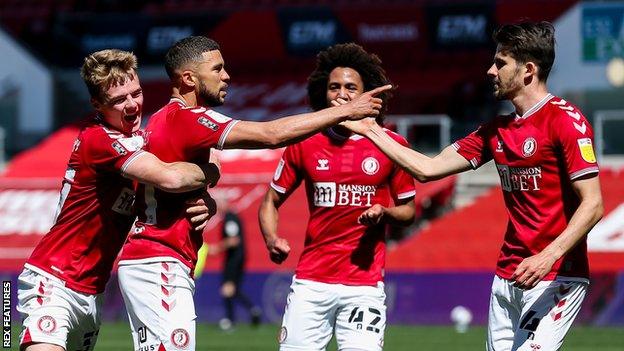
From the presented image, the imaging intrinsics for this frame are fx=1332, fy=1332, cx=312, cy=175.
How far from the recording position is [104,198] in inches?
315

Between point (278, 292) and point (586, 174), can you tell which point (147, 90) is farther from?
point (586, 174)

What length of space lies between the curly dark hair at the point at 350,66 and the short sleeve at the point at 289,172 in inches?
17.3

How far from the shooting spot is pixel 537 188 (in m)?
7.80

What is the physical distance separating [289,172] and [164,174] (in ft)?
6.77

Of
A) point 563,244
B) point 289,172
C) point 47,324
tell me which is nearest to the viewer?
point 563,244

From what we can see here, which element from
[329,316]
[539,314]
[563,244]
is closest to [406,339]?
[329,316]

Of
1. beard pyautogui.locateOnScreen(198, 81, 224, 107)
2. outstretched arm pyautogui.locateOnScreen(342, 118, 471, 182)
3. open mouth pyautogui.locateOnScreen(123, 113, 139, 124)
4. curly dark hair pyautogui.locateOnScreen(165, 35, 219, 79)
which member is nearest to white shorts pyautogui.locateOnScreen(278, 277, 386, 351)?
outstretched arm pyautogui.locateOnScreen(342, 118, 471, 182)

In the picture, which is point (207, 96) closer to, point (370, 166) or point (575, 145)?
point (370, 166)

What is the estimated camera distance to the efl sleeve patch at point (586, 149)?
7602mm

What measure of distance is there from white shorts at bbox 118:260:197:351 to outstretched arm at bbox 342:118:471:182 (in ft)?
4.69

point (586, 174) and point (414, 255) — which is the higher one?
point (586, 174)

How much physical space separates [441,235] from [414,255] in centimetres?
76

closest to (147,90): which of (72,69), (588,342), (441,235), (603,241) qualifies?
(72,69)

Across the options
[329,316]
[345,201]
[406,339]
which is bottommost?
[406,339]
